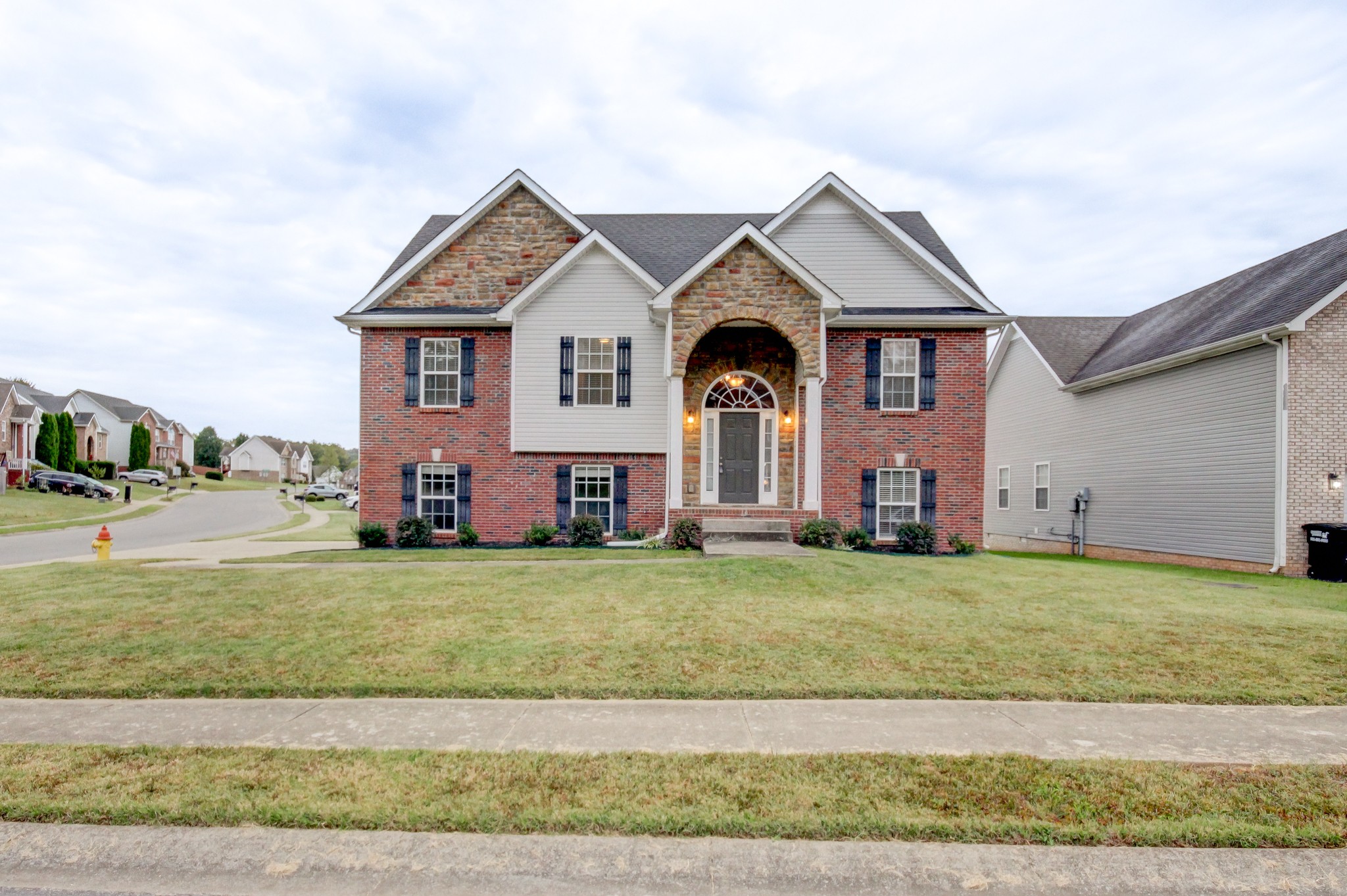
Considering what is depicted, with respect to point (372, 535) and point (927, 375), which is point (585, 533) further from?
point (927, 375)

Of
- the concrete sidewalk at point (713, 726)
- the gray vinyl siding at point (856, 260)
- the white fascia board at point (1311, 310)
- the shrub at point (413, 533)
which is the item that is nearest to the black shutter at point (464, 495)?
the shrub at point (413, 533)

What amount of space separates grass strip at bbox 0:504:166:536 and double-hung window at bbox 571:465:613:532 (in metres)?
20.8

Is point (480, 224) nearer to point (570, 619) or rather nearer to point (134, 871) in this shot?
point (570, 619)

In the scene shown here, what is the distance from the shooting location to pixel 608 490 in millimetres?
15258

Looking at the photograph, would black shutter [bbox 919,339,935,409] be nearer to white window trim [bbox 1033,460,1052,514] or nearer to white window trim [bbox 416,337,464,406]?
white window trim [bbox 1033,460,1052,514]

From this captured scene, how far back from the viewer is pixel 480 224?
1572 centimetres

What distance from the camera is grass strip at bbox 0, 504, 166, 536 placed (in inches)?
922

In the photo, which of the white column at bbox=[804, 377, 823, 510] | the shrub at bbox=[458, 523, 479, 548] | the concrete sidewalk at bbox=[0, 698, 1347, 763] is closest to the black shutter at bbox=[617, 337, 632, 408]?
the white column at bbox=[804, 377, 823, 510]

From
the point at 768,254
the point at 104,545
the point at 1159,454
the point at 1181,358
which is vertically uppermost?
the point at 768,254

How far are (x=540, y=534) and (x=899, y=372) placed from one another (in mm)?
9172

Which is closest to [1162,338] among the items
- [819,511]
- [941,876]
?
[819,511]

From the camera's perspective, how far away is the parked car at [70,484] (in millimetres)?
38406

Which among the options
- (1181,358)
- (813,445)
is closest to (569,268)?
(813,445)

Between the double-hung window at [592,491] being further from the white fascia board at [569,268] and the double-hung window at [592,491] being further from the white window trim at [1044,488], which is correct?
the white window trim at [1044,488]
